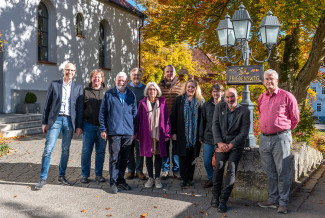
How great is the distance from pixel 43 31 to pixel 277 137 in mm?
13689

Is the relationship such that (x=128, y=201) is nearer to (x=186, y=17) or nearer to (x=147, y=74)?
(x=186, y=17)

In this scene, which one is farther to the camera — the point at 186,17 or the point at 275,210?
the point at 186,17

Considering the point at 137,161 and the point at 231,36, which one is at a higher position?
the point at 231,36

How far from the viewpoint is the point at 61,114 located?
5.83 m

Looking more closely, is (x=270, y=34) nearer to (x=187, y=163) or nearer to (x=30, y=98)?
(x=187, y=163)

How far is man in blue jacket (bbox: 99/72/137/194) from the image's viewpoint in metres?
5.64

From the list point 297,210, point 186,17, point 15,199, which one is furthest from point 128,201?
point 186,17

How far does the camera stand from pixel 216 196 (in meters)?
5.03

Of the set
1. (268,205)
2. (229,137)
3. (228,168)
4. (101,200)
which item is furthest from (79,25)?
(268,205)

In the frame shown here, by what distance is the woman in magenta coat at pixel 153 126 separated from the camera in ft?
19.3

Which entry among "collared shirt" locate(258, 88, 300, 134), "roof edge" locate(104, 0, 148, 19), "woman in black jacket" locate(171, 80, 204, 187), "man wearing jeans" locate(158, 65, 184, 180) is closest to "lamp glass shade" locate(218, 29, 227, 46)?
"man wearing jeans" locate(158, 65, 184, 180)

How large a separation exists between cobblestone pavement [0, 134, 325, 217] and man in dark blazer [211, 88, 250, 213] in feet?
0.98

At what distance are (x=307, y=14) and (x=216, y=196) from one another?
729 cm

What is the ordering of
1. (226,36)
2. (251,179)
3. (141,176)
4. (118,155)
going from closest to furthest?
1. (251,179)
2. (118,155)
3. (141,176)
4. (226,36)
